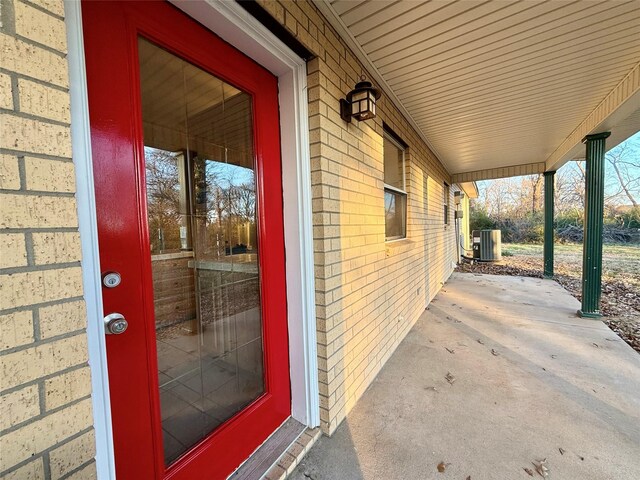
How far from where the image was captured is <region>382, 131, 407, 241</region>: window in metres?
3.11

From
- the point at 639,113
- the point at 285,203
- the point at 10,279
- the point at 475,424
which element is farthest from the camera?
the point at 639,113

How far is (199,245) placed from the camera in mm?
1333

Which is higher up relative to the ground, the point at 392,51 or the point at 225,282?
the point at 392,51

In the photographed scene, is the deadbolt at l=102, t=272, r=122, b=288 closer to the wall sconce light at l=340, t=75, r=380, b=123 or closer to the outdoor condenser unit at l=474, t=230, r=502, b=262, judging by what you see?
the wall sconce light at l=340, t=75, r=380, b=123

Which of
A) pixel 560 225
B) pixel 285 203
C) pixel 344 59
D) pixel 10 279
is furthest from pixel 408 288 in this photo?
pixel 560 225

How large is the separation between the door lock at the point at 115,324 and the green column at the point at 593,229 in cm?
523

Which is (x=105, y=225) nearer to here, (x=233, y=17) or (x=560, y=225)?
(x=233, y=17)

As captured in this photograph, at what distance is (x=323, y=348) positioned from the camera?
1.73 metres

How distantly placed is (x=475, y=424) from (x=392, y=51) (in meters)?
2.80

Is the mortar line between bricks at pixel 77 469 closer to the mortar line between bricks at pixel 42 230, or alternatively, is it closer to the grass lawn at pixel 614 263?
the mortar line between bricks at pixel 42 230

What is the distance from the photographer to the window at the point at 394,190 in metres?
3.11

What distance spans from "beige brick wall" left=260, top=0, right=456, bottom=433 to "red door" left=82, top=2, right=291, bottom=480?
0.27m

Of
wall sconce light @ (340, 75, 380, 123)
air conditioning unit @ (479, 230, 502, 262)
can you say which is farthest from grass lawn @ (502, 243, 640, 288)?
wall sconce light @ (340, 75, 380, 123)

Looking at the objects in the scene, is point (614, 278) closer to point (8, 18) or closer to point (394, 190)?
point (394, 190)
